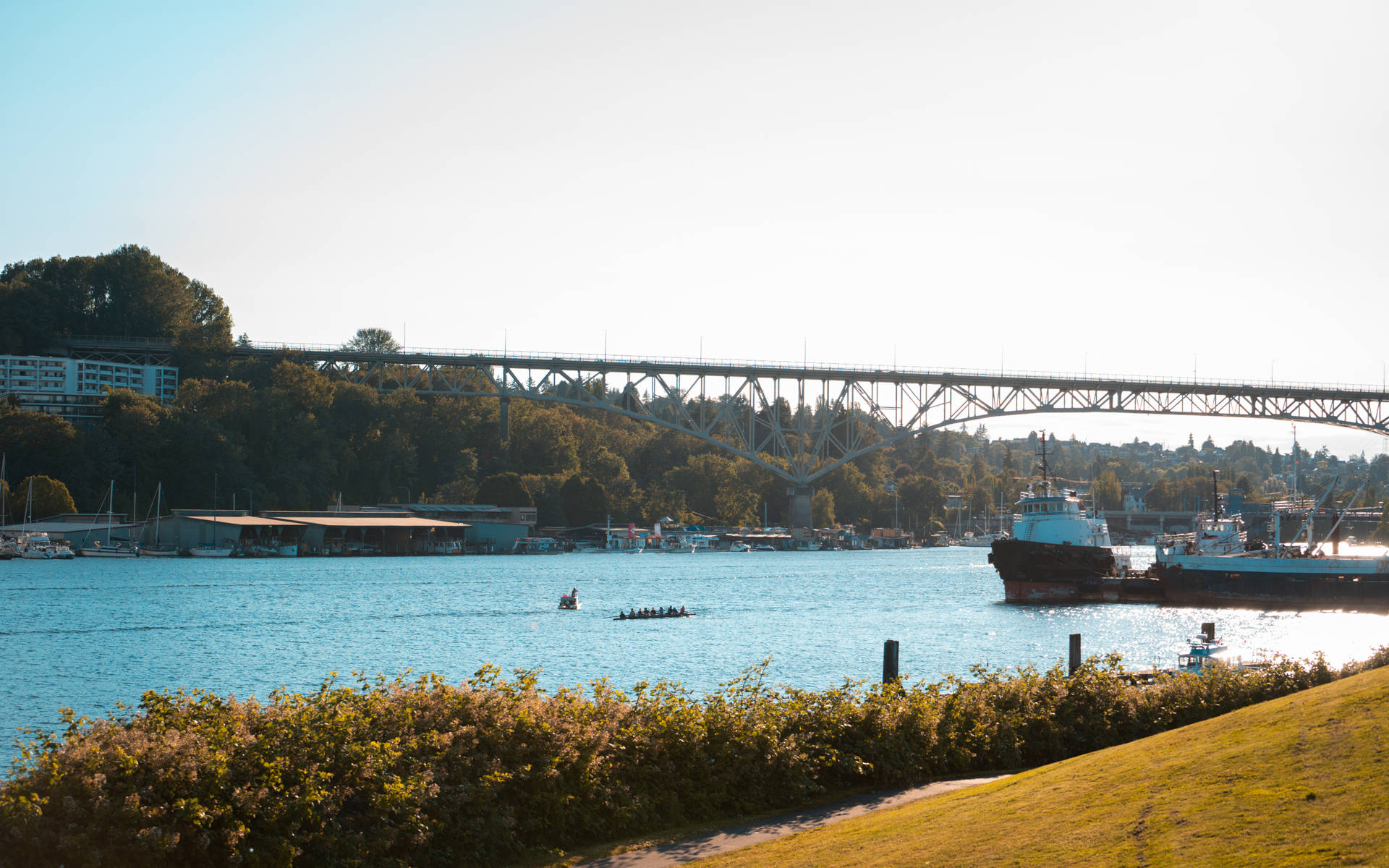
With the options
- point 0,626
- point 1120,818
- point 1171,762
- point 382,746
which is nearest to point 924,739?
point 1171,762

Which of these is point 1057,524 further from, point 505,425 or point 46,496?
point 46,496

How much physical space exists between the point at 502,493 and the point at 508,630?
104 m

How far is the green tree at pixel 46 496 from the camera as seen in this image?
117 metres

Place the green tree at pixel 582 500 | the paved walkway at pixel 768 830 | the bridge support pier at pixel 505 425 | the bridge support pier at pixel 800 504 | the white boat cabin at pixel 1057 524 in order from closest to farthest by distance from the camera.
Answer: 1. the paved walkway at pixel 768 830
2. the white boat cabin at pixel 1057 524
3. the bridge support pier at pixel 800 504
4. the bridge support pier at pixel 505 425
5. the green tree at pixel 582 500

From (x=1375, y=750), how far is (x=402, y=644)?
4387cm

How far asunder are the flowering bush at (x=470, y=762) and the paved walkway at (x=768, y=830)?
45 cm

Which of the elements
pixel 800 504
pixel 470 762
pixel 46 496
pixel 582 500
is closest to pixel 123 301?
pixel 46 496

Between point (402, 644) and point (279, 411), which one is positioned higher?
point (279, 411)

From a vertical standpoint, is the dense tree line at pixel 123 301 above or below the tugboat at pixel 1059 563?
above

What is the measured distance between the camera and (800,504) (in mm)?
145375

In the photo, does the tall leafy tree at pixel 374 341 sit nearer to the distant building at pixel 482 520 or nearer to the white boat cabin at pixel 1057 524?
the distant building at pixel 482 520

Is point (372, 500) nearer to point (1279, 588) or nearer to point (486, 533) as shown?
point (486, 533)

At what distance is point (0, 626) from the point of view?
5384 cm

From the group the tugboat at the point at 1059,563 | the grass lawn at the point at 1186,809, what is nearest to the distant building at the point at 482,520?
the tugboat at the point at 1059,563
